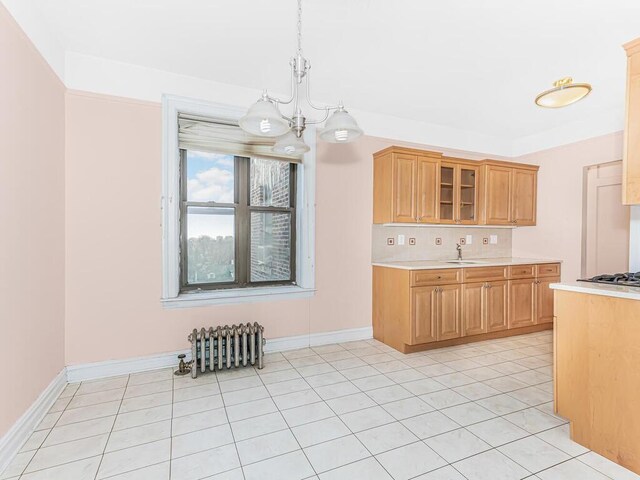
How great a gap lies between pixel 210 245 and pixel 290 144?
5.25 ft

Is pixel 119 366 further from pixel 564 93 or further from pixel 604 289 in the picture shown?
pixel 564 93

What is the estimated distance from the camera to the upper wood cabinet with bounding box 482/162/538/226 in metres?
4.16

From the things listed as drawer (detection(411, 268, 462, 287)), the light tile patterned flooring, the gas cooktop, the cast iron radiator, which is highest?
the gas cooktop

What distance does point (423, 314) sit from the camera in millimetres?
3297

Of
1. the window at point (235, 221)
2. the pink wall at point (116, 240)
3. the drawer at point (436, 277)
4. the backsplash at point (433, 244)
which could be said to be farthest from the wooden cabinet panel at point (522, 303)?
the pink wall at point (116, 240)

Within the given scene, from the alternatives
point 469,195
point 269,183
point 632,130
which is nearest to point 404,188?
point 469,195

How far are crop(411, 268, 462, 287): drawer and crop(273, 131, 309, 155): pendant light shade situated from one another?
5.88ft

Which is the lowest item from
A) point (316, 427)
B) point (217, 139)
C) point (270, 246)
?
point (316, 427)

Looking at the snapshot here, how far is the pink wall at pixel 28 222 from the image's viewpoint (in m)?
1.76

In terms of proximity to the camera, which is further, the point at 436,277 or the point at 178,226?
the point at 436,277

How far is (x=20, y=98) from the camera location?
1924 mm

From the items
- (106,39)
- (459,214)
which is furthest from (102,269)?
(459,214)

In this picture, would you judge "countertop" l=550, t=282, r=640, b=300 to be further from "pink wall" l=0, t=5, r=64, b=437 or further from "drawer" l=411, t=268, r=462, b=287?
"pink wall" l=0, t=5, r=64, b=437

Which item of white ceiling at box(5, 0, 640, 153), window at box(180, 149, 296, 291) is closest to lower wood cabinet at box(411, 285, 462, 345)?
window at box(180, 149, 296, 291)
